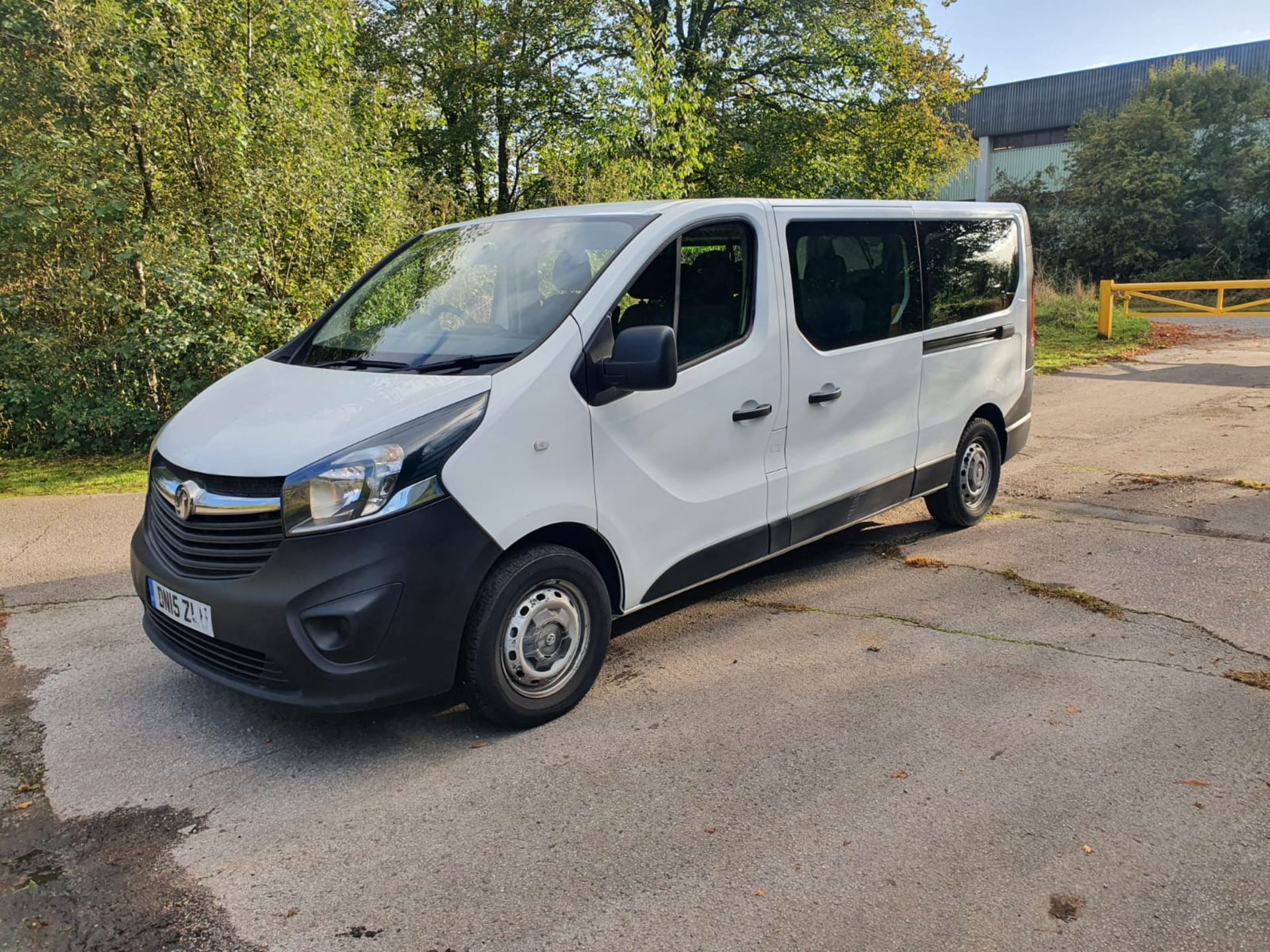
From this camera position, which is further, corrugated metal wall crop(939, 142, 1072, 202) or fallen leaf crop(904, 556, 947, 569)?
corrugated metal wall crop(939, 142, 1072, 202)

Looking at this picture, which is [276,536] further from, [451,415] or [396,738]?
[396,738]

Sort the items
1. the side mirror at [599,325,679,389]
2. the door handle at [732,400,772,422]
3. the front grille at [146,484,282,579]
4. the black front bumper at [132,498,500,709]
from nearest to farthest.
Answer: the black front bumper at [132,498,500,709] < the front grille at [146,484,282,579] < the side mirror at [599,325,679,389] < the door handle at [732,400,772,422]

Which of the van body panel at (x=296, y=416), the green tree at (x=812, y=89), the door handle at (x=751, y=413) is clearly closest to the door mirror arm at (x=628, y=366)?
the van body panel at (x=296, y=416)

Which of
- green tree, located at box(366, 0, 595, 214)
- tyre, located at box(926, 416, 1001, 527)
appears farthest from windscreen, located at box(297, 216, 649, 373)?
green tree, located at box(366, 0, 595, 214)

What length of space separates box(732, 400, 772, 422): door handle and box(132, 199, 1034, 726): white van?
11 mm

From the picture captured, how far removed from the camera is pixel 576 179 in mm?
13188

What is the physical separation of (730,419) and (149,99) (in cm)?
711

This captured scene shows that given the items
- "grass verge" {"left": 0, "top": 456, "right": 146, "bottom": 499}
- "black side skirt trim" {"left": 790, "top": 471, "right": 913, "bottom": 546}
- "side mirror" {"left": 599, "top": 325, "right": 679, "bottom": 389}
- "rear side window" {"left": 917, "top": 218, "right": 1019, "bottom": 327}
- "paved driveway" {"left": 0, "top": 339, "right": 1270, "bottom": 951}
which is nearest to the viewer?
"paved driveway" {"left": 0, "top": 339, "right": 1270, "bottom": 951}

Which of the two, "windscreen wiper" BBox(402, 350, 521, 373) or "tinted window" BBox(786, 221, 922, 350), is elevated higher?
"tinted window" BBox(786, 221, 922, 350)

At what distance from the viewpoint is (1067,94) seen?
4288cm

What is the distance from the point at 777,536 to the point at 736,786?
166 cm

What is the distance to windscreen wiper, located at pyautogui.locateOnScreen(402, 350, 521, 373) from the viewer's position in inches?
146

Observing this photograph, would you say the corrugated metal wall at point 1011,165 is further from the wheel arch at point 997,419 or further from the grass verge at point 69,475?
the grass verge at point 69,475

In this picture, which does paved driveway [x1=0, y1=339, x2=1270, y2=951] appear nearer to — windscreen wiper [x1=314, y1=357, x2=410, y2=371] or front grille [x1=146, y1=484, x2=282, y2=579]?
front grille [x1=146, y1=484, x2=282, y2=579]
